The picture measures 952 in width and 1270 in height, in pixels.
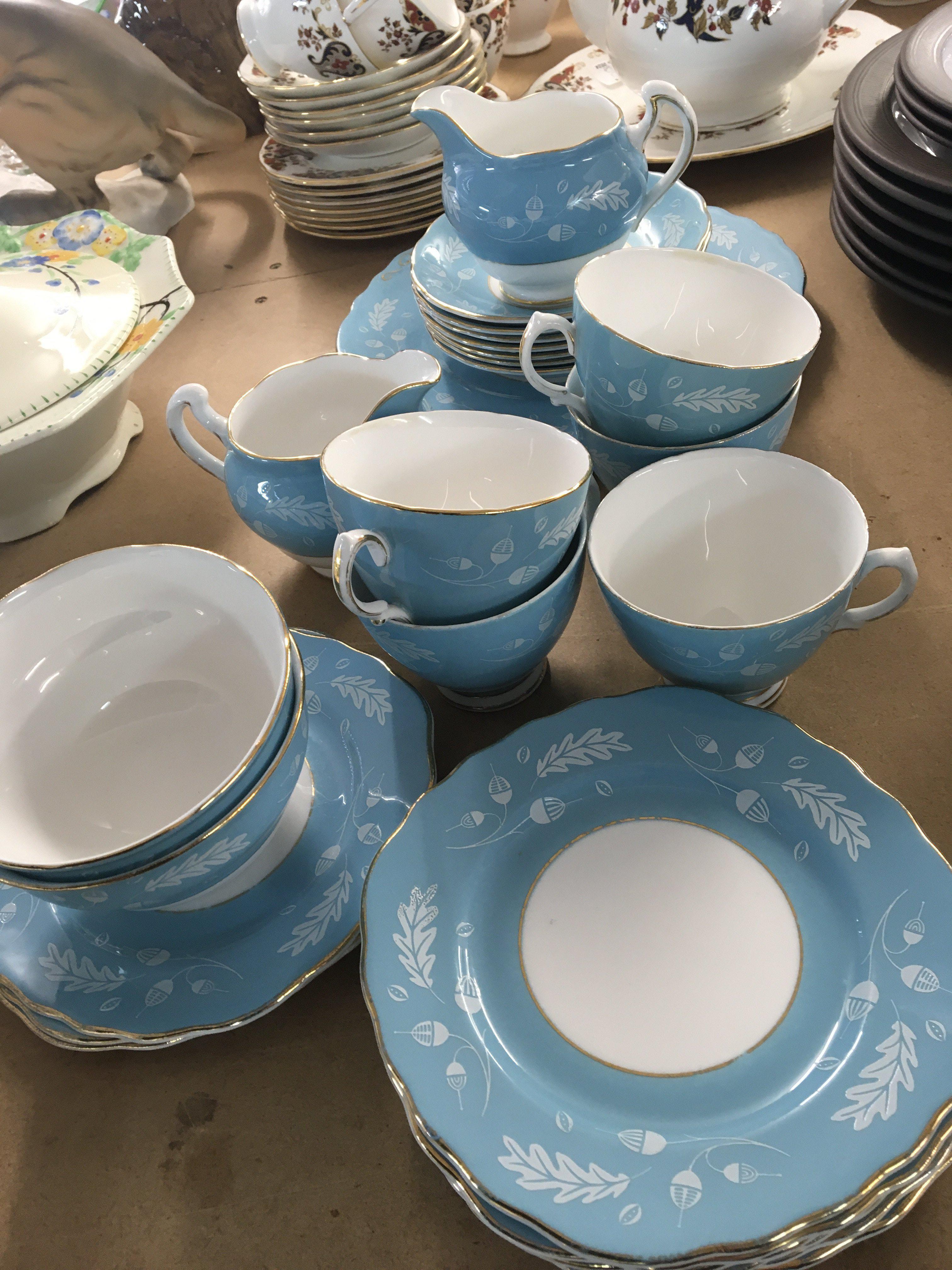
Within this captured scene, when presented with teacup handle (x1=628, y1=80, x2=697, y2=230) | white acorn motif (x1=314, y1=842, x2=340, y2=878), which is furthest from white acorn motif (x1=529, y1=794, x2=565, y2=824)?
teacup handle (x1=628, y1=80, x2=697, y2=230)

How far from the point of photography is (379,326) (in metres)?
0.72

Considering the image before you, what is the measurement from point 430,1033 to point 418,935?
41mm

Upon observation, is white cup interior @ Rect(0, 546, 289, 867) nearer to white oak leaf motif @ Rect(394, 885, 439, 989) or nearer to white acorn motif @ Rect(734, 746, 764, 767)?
white oak leaf motif @ Rect(394, 885, 439, 989)

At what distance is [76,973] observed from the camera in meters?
0.42

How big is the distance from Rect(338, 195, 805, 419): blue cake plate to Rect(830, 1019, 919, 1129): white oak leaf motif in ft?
1.41

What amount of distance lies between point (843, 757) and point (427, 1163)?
262 millimetres

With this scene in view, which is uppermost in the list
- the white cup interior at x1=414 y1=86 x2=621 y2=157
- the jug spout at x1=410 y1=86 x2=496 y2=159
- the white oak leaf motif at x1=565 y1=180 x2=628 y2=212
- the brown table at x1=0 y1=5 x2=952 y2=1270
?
the jug spout at x1=410 y1=86 x2=496 y2=159

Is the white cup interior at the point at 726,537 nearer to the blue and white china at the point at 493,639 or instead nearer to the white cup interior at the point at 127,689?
the blue and white china at the point at 493,639

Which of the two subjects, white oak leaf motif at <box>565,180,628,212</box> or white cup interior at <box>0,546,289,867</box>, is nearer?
white cup interior at <box>0,546,289,867</box>

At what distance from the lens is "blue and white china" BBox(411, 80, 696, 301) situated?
56cm

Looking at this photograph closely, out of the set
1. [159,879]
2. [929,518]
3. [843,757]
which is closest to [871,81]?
[929,518]

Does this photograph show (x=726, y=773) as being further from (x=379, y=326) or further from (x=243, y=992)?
(x=379, y=326)

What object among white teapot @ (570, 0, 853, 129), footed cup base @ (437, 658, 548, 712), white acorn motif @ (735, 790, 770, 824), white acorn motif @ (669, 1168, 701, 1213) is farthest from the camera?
white teapot @ (570, 0, 853, 129)

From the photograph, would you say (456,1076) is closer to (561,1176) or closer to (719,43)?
(561,1176)
